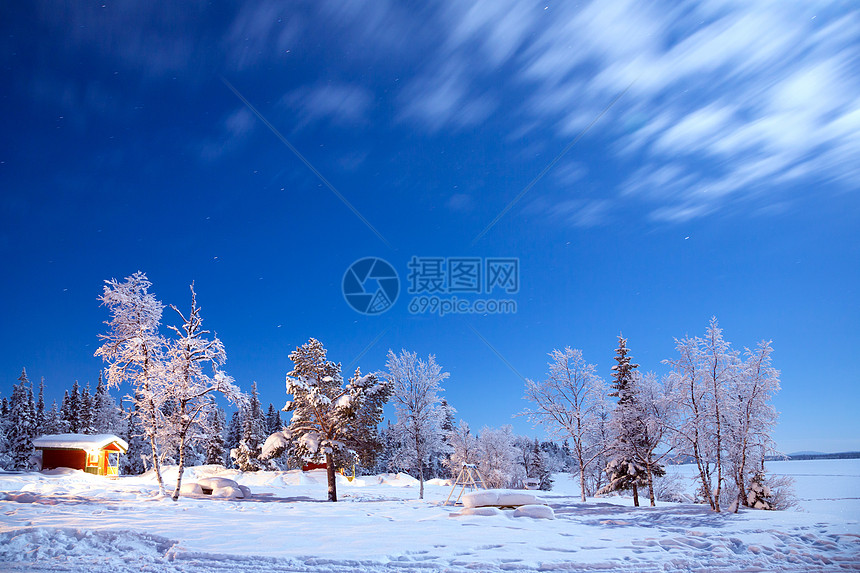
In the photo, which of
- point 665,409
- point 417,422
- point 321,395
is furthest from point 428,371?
point 665,409

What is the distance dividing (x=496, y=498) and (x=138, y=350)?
17.8 meters

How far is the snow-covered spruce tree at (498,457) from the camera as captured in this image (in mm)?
54597

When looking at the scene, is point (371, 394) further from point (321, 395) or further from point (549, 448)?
point (549, 448)

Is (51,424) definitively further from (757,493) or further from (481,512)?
(757,493)

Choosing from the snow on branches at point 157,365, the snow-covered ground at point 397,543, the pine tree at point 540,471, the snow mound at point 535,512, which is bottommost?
the pine tree at point 540,471

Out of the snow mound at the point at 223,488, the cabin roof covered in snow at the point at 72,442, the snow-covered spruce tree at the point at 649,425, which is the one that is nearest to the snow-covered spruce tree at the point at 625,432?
the snow-covered spruce tree at the point at 649,425

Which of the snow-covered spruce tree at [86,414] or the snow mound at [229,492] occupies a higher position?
the snow-covered spruce tree at [86,414]

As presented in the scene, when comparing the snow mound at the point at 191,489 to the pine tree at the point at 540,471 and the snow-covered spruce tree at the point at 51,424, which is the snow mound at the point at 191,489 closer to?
the snow-covered spruce tree at the point at 51,424

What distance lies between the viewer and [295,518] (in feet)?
53.8

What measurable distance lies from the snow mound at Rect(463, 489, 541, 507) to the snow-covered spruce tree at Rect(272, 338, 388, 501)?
12493 mm

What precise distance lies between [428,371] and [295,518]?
57.6 ft

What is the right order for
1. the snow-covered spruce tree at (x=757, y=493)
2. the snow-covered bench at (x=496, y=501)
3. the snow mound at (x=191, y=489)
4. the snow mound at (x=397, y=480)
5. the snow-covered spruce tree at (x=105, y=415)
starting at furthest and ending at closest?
1. the snow-covered spruce tree at (x=105, y=415)
2. the snow mound at (x=397, y=480)
3. the snow mound at (x=191, y=489)
4. the snow-covered spruce tree at (x=757, y=493)
5. the snow-covered bench at (x=496, y=501)

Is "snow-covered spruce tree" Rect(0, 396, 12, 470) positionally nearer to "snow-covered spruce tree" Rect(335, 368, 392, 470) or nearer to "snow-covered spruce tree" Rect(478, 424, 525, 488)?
"snow-covered spruce tree" Rect(335, 368, 392, 470)

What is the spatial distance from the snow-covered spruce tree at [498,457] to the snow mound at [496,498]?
3503cm
